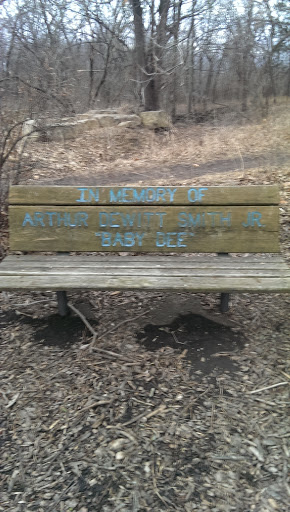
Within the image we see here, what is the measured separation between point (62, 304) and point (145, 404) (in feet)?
4.06

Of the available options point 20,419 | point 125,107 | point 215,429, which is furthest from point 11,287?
point 125,107

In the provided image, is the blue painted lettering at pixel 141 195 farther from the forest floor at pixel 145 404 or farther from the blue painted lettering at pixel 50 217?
the forest floor at pixel 145 404

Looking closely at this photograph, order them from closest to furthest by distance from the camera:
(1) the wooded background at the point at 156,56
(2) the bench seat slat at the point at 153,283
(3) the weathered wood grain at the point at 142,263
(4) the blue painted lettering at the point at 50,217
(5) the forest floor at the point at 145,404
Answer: (5) the forest floor at the point at 145,404
(2) the bench seat slat at the point at 153,283
(3) the weathered wood grain at the point at 142,263
(4) the blue painted lettering at the point at 50,217
(1) the wooded background at the point at 156,56

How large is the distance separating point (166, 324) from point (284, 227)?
229 cm

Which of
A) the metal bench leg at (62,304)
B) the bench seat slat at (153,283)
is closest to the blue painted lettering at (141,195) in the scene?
the bench seat slat at (153,283)

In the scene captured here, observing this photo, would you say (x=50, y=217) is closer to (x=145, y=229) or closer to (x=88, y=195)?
(x=88, y=195)

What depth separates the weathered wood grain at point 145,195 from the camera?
325cm

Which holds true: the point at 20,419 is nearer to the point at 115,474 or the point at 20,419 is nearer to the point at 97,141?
the point at 115,474

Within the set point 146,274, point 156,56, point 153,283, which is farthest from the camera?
point 156,56

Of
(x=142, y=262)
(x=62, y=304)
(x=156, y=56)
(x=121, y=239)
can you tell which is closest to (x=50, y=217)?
(x=121, y=239)

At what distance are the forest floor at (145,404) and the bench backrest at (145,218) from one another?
1.89 ft

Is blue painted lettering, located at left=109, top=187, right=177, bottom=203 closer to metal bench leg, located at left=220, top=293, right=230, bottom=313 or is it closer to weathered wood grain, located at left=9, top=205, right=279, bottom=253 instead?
weathered wood grain, located at left=9, top=205, right=279, bottom=253

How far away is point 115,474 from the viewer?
2.00m

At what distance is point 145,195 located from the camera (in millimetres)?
3328
